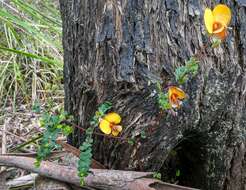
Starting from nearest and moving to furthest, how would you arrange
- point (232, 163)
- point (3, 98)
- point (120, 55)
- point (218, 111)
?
point (120, 55) < point (218, 111) < point (232, 163) < point (3, 98)

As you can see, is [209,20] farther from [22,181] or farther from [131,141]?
[22,181]

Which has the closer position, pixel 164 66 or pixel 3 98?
pixel 164 66

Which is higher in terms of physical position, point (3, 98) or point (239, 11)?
point (239, 11)

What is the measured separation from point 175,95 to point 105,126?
253mm

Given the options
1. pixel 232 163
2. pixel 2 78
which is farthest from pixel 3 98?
pixel 232 163

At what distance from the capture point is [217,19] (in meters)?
1.46

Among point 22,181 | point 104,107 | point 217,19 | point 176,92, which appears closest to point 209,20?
point 217,19

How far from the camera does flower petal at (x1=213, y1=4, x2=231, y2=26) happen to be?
4.76ft

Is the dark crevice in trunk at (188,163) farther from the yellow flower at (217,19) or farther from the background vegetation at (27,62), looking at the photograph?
the background vegetation at (27,62)

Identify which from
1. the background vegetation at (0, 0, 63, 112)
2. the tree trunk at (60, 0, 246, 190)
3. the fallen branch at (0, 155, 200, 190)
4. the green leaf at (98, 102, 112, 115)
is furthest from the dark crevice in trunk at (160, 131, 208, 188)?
the background vegetation at (0, 0, 63, 112)

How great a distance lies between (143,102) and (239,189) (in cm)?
58

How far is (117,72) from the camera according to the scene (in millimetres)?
1606

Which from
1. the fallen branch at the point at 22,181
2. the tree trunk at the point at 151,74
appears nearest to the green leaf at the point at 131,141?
the tree trunk at the point at 151,74

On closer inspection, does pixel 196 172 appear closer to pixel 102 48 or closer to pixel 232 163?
pixel 232 163
